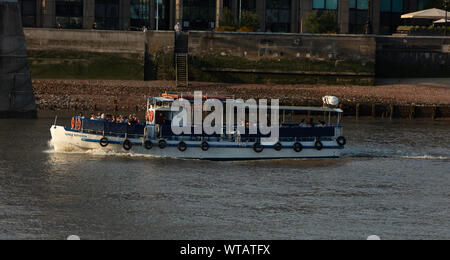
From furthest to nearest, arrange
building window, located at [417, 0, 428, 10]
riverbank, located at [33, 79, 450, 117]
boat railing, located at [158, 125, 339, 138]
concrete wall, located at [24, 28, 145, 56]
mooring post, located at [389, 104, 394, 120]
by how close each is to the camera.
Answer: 1. building window, located at [417, 0, 428, 10]
2. concrete wall, located at [24, 28, 145, 56]
3. mooring post, located at [389, 104, 394, 120]
4. riverbank, located at [33, 79, 450, 117]
5. boat railing, located at [158, 125, 339, 138]

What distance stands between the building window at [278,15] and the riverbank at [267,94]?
21.2 meters

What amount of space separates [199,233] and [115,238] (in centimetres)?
312

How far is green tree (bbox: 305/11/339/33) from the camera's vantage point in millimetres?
85438

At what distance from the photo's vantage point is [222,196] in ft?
121

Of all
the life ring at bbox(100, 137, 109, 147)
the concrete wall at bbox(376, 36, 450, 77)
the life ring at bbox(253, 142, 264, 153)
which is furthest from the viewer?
the concrete wall at bbox(376, 36, 450, 77)

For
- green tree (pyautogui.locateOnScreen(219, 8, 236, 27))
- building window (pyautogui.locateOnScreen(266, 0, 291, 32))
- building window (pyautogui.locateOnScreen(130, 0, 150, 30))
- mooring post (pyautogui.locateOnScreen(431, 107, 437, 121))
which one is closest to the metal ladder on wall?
green tree (pyautogui.locateOnScreen(219, 8, 236, 27))

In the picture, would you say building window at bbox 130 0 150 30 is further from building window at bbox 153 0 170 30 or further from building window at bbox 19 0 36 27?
building window at bbox 19 0 36 27

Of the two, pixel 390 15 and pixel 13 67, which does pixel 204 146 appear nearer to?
pixel 13 67

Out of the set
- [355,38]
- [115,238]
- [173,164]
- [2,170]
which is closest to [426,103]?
[355,38]

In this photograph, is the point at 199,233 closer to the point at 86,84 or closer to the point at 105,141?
the point at 105,141

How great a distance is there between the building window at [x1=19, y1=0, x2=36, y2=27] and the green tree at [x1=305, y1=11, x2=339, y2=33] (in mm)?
30979

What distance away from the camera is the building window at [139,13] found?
94.7 metres

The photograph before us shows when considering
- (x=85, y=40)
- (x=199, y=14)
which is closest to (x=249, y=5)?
(x=199, y=14)

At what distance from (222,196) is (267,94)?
37.7m
